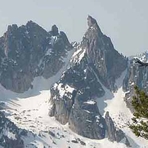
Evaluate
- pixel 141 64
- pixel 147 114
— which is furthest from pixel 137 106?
pixel 141 64

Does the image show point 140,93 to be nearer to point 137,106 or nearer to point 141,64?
point 137,106

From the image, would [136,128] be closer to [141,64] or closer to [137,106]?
[137,106]

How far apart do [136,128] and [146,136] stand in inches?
58.1

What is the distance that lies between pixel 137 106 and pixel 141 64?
621 cm

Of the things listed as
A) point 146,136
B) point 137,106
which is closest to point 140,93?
point 137,106

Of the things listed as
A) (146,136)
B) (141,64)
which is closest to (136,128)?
(146,136)

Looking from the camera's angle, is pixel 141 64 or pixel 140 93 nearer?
pixel 141 64

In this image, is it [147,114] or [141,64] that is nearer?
[141,64]

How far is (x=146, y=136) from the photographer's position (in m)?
42.3

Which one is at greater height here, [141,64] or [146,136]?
[141,64]

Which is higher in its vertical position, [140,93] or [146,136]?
[140,93]

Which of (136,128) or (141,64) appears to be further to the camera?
(136,128)

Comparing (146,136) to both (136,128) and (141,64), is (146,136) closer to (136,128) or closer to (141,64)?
(136,128)

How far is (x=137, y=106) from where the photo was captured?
43.0 m
